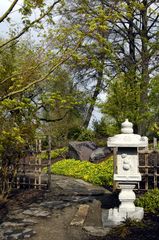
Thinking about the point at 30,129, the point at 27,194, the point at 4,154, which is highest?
the point at 30,129

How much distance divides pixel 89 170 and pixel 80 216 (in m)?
6.05

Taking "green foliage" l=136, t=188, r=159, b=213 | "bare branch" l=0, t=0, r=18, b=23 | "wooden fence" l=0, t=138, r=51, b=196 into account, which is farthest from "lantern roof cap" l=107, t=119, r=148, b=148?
"wooden fence" l=0, t=138, r=51, b=196

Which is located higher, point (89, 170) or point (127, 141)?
point (127, 141)

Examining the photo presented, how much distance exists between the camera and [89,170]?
1320cm

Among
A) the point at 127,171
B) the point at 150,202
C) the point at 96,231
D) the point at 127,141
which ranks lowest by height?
the point at 96,231

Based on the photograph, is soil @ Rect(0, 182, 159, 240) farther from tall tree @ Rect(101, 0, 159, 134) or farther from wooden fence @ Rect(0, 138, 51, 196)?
tall tree @ Rect(101, 0, 159, 134)

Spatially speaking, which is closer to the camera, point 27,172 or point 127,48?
point 27,172

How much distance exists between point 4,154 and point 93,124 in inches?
606

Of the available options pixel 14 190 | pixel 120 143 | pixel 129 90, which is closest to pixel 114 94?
pixel 129 90

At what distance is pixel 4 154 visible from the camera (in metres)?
9.03

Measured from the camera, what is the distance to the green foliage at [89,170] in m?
11.5

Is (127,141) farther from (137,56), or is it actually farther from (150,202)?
(137,56)

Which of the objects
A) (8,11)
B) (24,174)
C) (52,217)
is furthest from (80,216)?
(24,174)

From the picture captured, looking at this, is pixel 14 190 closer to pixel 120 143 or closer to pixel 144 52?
pixel 120 143
